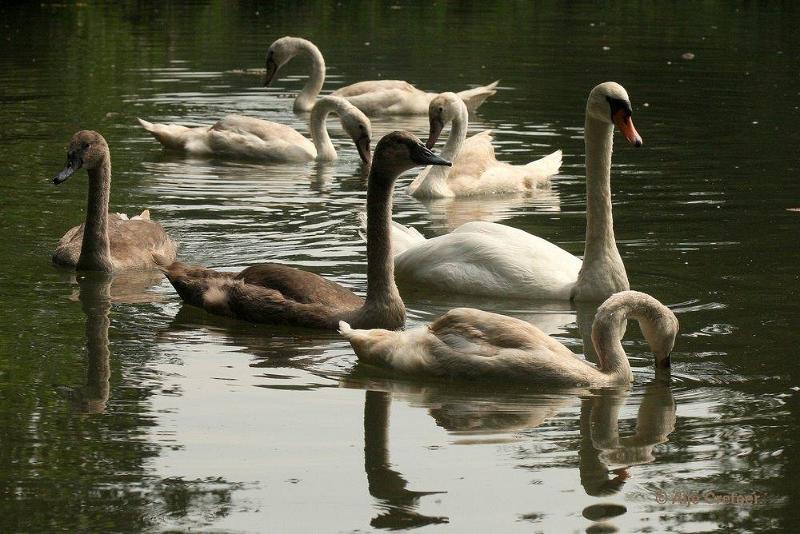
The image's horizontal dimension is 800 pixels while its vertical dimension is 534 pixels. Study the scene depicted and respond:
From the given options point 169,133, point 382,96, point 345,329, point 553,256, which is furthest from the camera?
point 382,96

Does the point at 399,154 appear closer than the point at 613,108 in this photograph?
Yes

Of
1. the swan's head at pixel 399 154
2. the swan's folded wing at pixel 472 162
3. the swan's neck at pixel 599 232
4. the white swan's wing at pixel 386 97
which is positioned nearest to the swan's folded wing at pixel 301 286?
the swan's head at pixel 399 154

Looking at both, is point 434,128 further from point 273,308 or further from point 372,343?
point 372,343

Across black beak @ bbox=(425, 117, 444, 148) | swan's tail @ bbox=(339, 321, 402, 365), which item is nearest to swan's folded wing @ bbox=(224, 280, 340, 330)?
swan's tail @ bbox=(339, 321, 402, 365)

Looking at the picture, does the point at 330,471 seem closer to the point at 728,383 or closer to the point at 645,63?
the point at 728,383

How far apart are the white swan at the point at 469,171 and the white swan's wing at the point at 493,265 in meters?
3.99

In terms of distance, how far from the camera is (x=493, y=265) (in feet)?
32.1

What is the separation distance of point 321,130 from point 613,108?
748cm

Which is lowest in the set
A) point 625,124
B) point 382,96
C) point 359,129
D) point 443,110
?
point 359,129

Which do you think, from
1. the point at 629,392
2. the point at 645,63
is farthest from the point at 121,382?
the point at 645,63

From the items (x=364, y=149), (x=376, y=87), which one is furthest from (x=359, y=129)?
(x=376, y=87)

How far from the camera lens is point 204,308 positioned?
9445mm

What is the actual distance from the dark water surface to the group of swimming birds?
13cm

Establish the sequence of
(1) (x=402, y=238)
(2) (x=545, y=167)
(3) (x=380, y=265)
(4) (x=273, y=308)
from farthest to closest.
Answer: (2) (x=545, y=167) → (1) (x=402, y=238) → (4) (x=273, y=308) → (3) (x=380, y=265)
